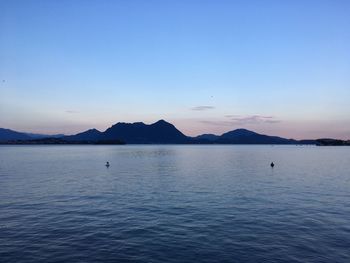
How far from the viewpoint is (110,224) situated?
34406mm

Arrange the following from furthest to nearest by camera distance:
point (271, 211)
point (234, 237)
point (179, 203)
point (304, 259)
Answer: point (179, 203) < point (271, 211) < point (234, 237) < point (304, 259)

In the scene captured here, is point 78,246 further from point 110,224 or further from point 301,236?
point 301,236

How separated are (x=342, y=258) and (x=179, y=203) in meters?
24.7

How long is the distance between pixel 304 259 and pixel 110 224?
68.1 feet

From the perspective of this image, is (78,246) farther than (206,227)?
No

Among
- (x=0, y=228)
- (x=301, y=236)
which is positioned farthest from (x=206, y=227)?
(x=0, y=228)

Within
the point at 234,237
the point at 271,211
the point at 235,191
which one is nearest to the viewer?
the point at 234,237

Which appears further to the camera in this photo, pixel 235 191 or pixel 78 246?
pixel 235 191

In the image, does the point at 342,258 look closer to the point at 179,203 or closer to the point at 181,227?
the point at 181,227

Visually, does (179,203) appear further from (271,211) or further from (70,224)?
(70,224)

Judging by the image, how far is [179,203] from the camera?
45.8 meters

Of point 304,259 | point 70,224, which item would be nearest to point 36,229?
point 70,224

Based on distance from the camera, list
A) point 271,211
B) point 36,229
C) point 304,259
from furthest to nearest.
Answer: point 271,211
point 36,229
point 304,259

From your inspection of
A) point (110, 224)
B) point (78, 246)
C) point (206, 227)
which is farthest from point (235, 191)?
point (78, 246)
